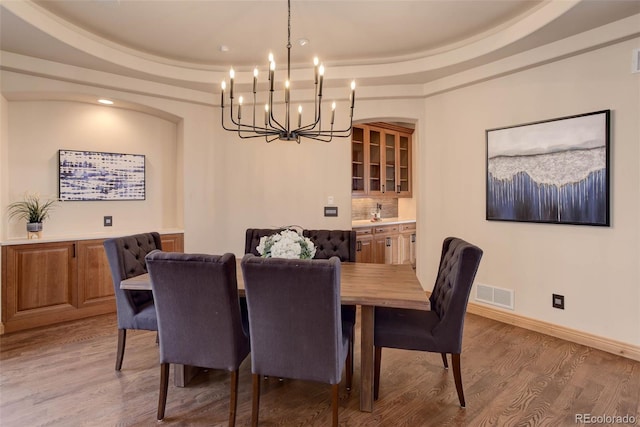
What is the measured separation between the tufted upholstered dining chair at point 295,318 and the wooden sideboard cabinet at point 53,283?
2832 millimetres

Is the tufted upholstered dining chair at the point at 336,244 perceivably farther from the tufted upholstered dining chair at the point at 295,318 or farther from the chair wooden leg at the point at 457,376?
the tufted upholstered dining chair at the point at 295,318

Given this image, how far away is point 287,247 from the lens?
2217 millimetres

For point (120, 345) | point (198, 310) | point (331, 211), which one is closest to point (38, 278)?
point (120, 345)

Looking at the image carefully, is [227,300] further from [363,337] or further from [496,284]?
[496,284]

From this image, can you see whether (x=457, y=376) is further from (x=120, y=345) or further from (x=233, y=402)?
(x=120, y=345)

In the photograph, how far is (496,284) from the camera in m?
3.62

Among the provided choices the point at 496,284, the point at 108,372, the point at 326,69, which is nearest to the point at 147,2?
the point at 326,69

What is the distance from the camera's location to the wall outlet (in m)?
3.14

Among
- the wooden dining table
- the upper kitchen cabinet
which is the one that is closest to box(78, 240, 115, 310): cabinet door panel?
the wooden dining table

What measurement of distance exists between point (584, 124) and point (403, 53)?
5.98 feet

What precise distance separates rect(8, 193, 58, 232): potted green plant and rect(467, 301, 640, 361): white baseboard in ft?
15.1

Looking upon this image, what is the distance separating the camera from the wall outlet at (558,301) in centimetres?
314

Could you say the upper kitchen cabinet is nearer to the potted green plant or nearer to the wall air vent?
the wall air vent

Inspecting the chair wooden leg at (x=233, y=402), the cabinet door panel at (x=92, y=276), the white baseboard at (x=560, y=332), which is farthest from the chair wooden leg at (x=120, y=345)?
the white baseboard at (x=560, y=332)
